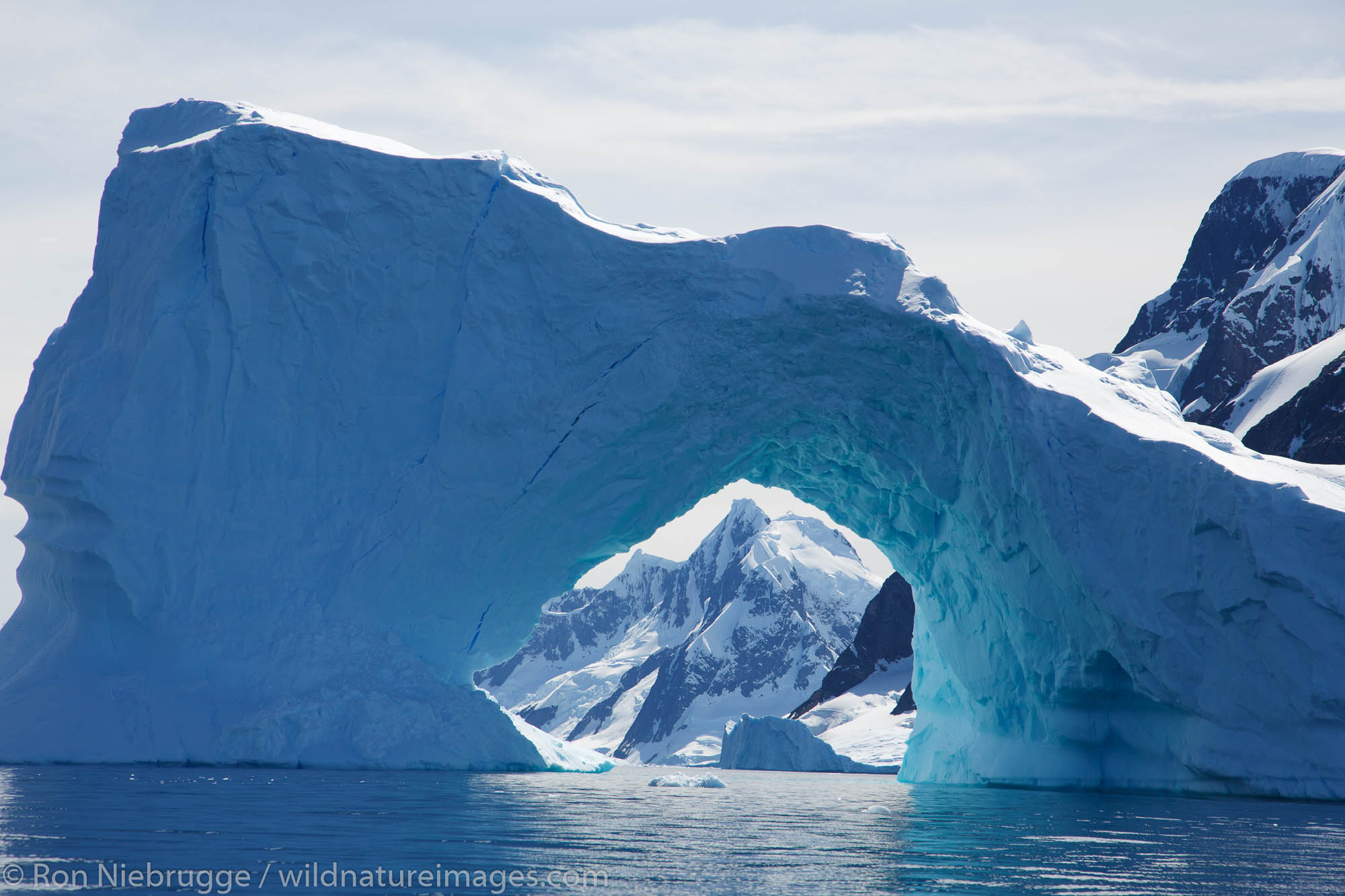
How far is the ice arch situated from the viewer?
17312mm

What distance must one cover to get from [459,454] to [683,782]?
24.4 ft

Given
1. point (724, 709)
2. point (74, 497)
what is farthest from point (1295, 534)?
point (724, 709)

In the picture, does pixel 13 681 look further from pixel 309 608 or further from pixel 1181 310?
pixel 1181 310

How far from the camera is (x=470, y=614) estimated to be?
1994cm

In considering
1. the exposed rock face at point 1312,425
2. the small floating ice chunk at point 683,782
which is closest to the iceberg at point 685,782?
the small floating ice chunk at point 683,782

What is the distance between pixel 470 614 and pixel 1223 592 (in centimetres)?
1204

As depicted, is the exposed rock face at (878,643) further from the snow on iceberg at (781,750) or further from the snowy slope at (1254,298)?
the snowy slope at (1254,298)

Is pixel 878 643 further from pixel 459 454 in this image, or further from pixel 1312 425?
pixel 459 454

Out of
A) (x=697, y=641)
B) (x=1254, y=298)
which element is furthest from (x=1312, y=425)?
(x=697, y=641)

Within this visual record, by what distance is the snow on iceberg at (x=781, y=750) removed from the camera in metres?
37.0

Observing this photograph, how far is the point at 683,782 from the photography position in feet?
69.6

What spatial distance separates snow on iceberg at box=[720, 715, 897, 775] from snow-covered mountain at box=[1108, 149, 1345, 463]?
17214 mm

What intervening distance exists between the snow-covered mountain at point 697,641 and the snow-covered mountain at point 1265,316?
3430 cm

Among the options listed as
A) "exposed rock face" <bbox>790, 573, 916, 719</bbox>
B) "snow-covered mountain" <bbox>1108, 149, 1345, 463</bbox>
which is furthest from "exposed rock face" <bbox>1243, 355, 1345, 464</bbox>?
"exposed rock face" <bbox>790, 573, 916, 719</bbox>
